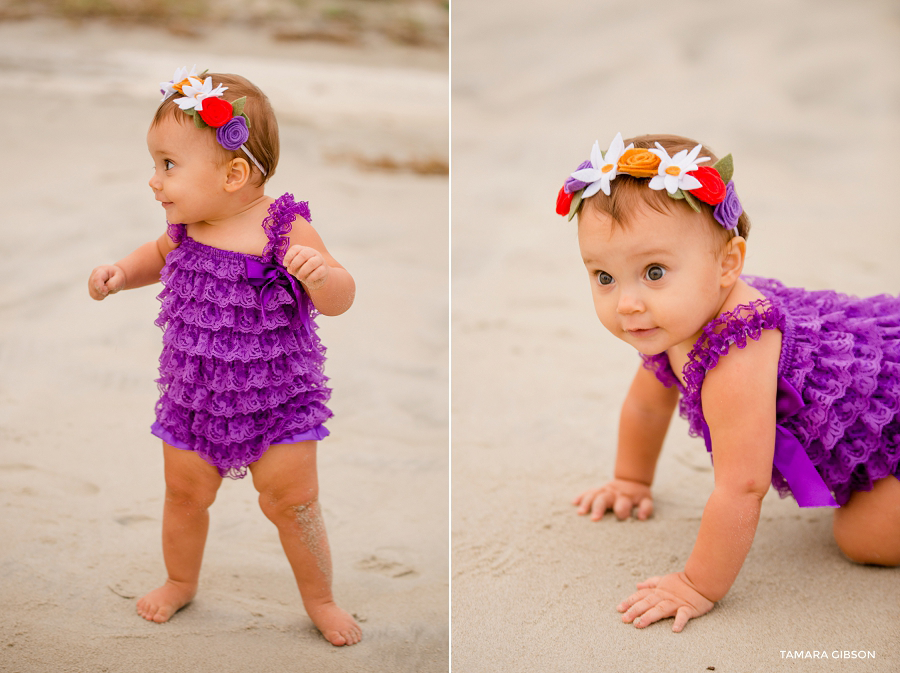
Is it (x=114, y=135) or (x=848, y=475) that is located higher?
(x=114, y=135)

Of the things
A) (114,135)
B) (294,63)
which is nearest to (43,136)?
(114,135)

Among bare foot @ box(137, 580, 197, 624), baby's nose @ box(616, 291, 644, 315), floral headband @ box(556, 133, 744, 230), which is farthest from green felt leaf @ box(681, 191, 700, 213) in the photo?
bare foot @ box(137, 580, 197, 624)

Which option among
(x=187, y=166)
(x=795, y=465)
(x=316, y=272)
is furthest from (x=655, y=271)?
(x=187, y=166)

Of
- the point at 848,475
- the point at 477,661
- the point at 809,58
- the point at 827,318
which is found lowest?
the point at 477,661

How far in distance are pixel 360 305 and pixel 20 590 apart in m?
2.12

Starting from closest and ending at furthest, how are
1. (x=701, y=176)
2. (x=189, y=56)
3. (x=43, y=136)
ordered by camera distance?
(x=701, y=176), (x=43, y=136), (x=189, y=56)

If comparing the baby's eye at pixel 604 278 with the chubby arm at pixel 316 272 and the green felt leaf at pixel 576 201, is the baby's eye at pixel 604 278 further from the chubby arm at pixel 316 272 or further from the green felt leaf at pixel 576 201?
the chubby arm at pixel 316 272

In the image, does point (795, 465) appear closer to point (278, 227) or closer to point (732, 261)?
point (732, 261)

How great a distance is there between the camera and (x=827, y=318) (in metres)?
2.22

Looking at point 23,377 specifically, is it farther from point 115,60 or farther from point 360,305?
point 115,60

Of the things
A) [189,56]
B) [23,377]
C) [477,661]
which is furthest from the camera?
[189,56]

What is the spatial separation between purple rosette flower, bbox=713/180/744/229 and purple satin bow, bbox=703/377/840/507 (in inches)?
17.6

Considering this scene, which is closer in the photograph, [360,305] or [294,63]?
[360,305]

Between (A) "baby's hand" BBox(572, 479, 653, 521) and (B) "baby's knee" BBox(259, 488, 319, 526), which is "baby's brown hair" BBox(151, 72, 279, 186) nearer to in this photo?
(B) "baby's knee" BBox(259, 488, 319, 526)
